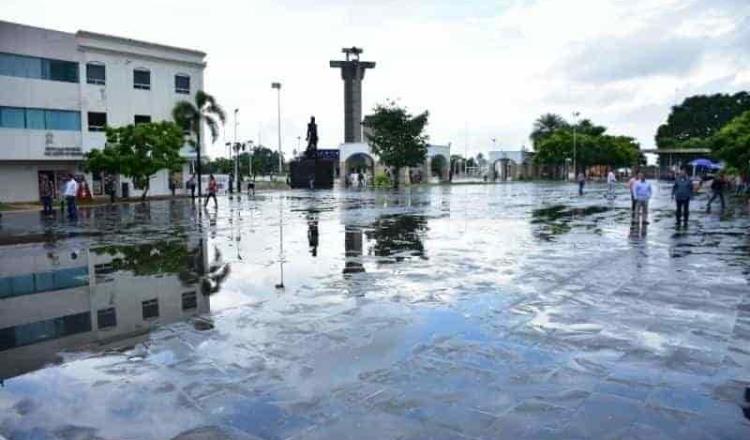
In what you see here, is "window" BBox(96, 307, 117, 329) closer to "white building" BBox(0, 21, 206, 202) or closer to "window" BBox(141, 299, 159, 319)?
"window" BBox(141, 299, 159, 319)

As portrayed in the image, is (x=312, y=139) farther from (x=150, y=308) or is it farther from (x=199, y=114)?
(x=150, y=308)

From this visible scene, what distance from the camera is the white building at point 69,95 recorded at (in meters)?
42.3

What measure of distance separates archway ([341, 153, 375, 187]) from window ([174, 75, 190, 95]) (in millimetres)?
21007

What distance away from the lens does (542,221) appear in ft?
68.3

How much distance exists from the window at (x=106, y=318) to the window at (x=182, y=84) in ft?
156

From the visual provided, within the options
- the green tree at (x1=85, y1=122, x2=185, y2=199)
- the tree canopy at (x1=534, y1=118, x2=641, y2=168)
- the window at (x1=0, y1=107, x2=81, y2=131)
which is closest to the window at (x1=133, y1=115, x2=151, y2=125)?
the window at (x1=0, y1=107, x2=81, y2=131)

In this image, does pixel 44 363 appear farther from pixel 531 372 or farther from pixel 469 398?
pixel 531 372

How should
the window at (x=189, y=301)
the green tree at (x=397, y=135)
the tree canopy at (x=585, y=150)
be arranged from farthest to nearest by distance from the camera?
the tree canopy at (x=585, y=150) → the green tree at (x=397, y=135) → the window at (x=189, y=301)

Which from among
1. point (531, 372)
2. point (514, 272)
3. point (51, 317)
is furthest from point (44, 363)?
point (514, 272)

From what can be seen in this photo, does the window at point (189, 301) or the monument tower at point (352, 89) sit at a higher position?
the monument tower at point (352, 89)

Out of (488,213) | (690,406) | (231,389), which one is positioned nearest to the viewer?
(690,406)

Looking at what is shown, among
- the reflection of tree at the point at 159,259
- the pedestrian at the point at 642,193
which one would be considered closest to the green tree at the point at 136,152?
the reflection of tree at the point at 159,259

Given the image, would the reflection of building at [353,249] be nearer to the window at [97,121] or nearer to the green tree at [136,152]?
the green tree at [136,152]

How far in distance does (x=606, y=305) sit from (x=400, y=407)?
167 inches
